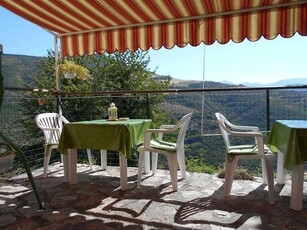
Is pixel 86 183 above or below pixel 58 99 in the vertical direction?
below

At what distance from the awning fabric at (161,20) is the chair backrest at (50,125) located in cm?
130

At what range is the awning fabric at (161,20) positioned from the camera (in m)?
3.71

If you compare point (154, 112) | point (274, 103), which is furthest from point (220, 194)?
point (154, 112)

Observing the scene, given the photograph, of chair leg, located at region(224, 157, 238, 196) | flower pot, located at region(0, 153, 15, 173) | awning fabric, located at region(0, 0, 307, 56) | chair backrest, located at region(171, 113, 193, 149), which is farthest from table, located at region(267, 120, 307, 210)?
flower pot, located at region(0, 153, 15, 173)

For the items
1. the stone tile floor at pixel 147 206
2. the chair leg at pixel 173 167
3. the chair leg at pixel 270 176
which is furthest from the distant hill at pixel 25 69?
the chair leg at pixel 270 176

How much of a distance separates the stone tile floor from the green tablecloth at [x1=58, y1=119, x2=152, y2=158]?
533 mm

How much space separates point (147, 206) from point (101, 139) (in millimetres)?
1014

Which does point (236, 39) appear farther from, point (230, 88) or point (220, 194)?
point (220, 194)

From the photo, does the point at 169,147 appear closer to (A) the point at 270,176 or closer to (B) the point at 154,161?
(B) the point at 154,161

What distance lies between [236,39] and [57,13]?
2.57m

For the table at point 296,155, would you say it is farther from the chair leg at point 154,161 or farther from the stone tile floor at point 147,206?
the chair leg at point 154,161

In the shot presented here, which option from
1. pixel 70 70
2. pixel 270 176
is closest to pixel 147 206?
pixel 270 176

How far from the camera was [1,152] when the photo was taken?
2463mm

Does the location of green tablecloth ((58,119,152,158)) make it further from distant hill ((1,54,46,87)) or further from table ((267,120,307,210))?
distant hill ((1,54,46,87))
